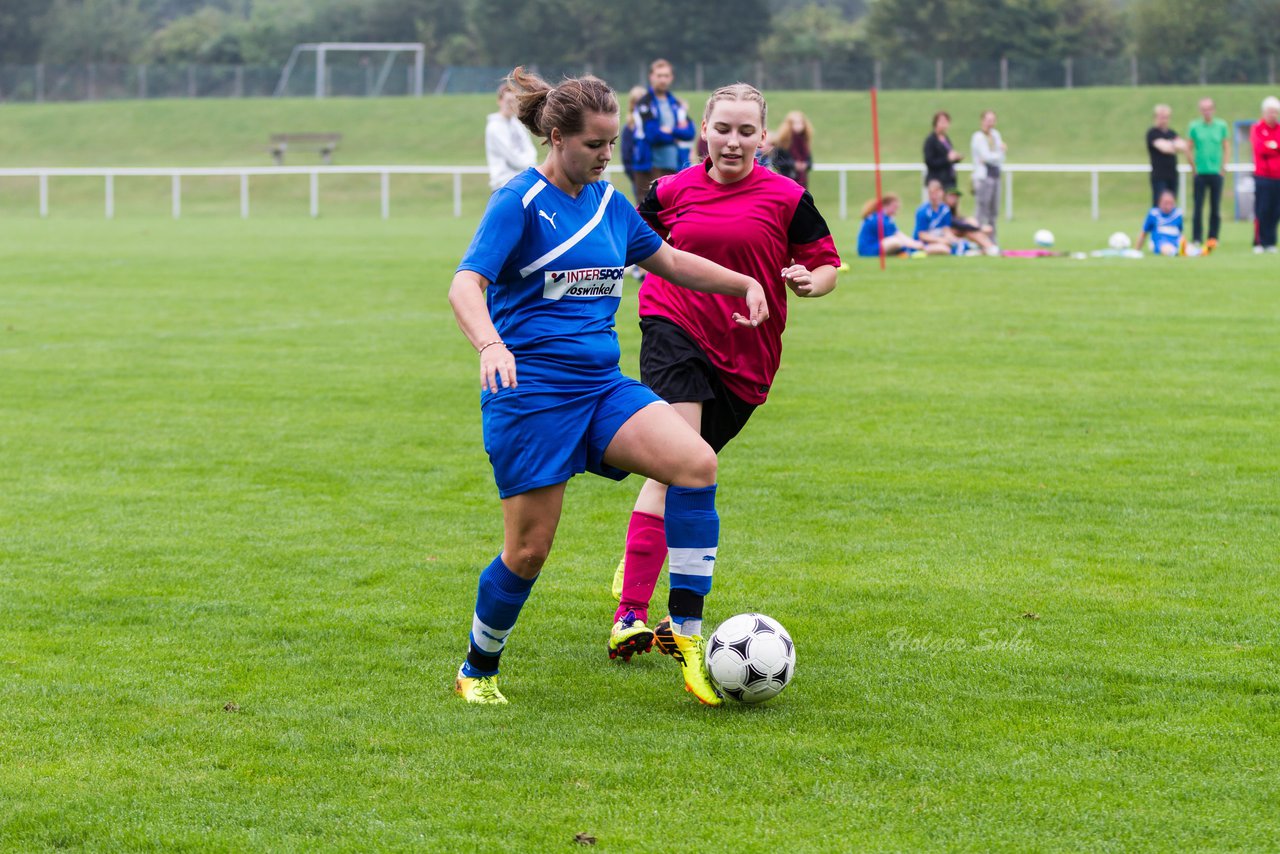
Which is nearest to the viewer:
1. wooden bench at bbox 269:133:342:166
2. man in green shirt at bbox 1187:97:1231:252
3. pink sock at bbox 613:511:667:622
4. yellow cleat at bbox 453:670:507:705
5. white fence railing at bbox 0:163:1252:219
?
yellow cleat at bbox 453:670:507:705

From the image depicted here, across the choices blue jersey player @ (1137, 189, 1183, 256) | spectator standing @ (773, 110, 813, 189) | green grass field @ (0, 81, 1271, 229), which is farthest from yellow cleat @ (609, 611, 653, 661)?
green grass field @ (0, 81, 1271, 229)

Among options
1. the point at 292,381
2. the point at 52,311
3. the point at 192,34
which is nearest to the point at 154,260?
the point at 52,311

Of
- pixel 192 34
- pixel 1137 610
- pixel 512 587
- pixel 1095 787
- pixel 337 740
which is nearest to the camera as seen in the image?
pixel 1095 787

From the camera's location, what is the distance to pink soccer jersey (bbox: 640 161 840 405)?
18.5 feet

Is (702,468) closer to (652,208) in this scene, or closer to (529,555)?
(529,555)

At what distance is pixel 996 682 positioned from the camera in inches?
193

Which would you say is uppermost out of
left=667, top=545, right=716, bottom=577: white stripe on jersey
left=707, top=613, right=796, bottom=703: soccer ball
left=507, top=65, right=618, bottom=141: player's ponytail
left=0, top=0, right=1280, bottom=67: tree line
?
left=0, top=0, right=1280, bottom=67: tree line

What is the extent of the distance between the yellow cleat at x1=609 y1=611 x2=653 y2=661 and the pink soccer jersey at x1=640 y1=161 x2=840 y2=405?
948 millimetres

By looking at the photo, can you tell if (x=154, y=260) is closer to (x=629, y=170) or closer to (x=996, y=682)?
(x=629, y=170)

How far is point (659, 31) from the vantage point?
70.0 meters

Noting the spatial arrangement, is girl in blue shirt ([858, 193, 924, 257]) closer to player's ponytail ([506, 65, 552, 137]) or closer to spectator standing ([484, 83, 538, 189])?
spectator standing ([484, 83, 538, 189])

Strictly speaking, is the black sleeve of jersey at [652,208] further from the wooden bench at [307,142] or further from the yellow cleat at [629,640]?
the wooden bench at [307,142]

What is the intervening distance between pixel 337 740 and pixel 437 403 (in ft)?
21.1

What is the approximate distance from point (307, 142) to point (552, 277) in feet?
162
